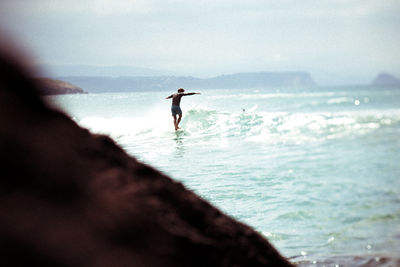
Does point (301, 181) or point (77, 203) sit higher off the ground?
point (77, 203)

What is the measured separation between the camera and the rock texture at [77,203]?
760mm

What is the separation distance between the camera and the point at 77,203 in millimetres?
856

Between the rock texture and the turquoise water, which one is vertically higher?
the rock texture

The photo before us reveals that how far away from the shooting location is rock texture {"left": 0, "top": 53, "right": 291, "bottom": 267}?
76 cm

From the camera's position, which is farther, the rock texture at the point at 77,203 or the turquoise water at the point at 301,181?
the turquoise water at the point at 301,181

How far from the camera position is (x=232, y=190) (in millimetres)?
6562

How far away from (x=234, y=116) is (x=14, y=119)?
2119 cm

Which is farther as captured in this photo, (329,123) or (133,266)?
(329,123)

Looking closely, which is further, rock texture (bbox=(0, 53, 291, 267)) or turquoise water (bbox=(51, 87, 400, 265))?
turquoise water (bbox=(51, 87, 400, 265))

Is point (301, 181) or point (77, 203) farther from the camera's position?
point (301, 181)

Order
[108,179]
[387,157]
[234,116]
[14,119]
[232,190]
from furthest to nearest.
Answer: [234,116], [387,157], [232,190], [108,179], [14,119]

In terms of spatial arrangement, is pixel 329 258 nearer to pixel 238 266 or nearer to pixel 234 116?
pixel 238 266

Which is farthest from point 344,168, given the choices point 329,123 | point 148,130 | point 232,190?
point 148,130

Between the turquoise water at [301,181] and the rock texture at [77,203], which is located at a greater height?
the rock texture at [77,203]
